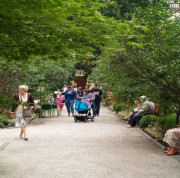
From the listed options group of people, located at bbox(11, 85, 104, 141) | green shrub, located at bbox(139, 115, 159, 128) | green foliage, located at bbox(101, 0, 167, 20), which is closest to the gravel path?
group of people, located at bbox(11, 85, 104, 141)

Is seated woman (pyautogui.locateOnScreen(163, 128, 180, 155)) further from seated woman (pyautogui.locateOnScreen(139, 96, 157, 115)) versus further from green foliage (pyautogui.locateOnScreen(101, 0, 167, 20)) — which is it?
green foliage (pyautogui.locateOnScreen(101, 0, 167, 20))

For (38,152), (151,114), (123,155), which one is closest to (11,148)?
(38,152)

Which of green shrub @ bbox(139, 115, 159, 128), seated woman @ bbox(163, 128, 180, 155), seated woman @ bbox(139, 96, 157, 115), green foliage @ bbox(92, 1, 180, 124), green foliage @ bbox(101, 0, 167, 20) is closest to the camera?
seated woman @ bbox(163, 128, 180, 155)

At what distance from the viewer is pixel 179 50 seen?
9484 millimetres

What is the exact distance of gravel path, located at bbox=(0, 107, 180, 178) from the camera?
748 cm

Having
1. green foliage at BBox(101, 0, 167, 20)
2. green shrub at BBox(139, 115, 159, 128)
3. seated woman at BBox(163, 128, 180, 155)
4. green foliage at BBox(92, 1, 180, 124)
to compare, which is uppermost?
green foliage at BBox(101, 0, 167, 20)

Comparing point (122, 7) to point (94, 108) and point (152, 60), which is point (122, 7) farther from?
point (152, 60)

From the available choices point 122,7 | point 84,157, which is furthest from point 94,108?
point 122,7

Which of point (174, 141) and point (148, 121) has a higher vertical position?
point (174, 141)

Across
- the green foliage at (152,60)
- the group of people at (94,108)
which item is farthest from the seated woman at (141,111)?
the green foliage at (152,60)

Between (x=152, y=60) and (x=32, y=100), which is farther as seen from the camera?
(x=32, y=100)

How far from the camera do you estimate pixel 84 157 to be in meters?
9.11

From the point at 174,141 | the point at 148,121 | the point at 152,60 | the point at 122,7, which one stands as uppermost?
the point at 122,7

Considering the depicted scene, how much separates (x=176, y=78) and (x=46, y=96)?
61.8 ft
